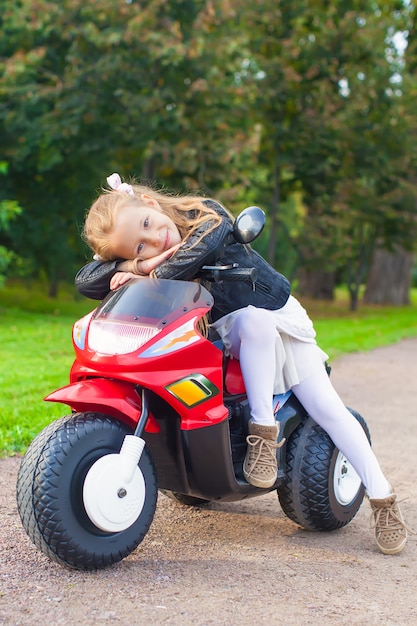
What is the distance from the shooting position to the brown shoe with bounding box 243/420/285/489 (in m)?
3.17

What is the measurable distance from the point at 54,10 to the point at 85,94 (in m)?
1.29

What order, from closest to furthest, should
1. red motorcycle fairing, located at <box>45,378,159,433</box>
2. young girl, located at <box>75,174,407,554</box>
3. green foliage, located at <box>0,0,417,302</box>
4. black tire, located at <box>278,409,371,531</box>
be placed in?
red motorcycle fairing, located at <box>45,378,159,433</box> → young girl, located at <box>75,174,407,554</box> → black tire, located at <box>278,409,371,531</box> → green foliage, located at <box>0,0,417,302</box>

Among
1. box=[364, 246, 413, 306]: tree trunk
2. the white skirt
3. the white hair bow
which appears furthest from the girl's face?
box=[364, 246, 413, 306]: tree trunk

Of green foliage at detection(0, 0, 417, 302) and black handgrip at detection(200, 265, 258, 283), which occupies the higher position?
green foliage at detection(0, 0, 417, 302)

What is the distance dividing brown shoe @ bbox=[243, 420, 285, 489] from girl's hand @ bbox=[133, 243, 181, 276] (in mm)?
704

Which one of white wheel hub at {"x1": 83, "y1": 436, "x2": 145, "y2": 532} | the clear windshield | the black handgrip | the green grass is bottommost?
the green grass

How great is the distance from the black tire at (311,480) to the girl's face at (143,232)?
101cm

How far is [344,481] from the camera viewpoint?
11.9 ft

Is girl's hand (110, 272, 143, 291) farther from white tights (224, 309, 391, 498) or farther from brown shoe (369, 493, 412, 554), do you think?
brown shoe (369, 493, 412, 554)

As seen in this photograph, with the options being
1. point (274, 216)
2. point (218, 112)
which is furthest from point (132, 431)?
point (274, 216)

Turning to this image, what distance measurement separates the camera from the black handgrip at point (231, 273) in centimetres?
300

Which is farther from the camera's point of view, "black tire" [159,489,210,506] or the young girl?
"black tire" [159,489,210,506]

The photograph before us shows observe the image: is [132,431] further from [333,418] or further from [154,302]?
[333,418]

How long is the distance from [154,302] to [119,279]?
0.22 m
